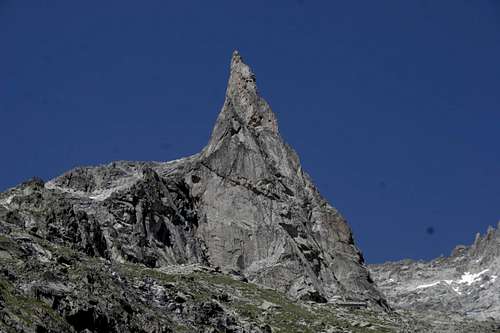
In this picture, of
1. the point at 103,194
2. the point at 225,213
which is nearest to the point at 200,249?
the point at 225,213

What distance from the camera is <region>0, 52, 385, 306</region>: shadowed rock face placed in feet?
378

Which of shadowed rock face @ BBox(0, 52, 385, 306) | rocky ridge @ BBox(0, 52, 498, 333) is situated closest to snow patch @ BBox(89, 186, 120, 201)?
shadowed rock face @ BBox(0, 52, 385, 306)

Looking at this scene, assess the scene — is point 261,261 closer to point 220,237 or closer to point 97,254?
point 220,237

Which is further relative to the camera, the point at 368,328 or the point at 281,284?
the point at 281,284

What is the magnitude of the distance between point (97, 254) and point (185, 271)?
357 inches

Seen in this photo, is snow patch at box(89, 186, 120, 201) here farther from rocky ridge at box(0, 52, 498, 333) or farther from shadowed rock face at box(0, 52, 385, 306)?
rocky ridge at box(0, 52, 498, 333)

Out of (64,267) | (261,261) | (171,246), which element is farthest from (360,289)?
(64,267)

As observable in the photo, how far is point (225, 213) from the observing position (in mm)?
140125

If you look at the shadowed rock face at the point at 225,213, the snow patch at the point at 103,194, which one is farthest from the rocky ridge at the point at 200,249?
the snow patch at the point at 103,194

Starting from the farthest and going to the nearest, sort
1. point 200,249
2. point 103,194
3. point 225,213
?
point 225,213 → point 200,249 → point 103,194

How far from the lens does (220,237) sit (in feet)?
448

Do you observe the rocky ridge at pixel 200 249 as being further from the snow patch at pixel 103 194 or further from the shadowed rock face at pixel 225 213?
the snow patch at pixel 103 194

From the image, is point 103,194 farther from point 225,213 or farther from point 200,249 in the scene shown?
point 225,213

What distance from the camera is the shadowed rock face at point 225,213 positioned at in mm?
115062
